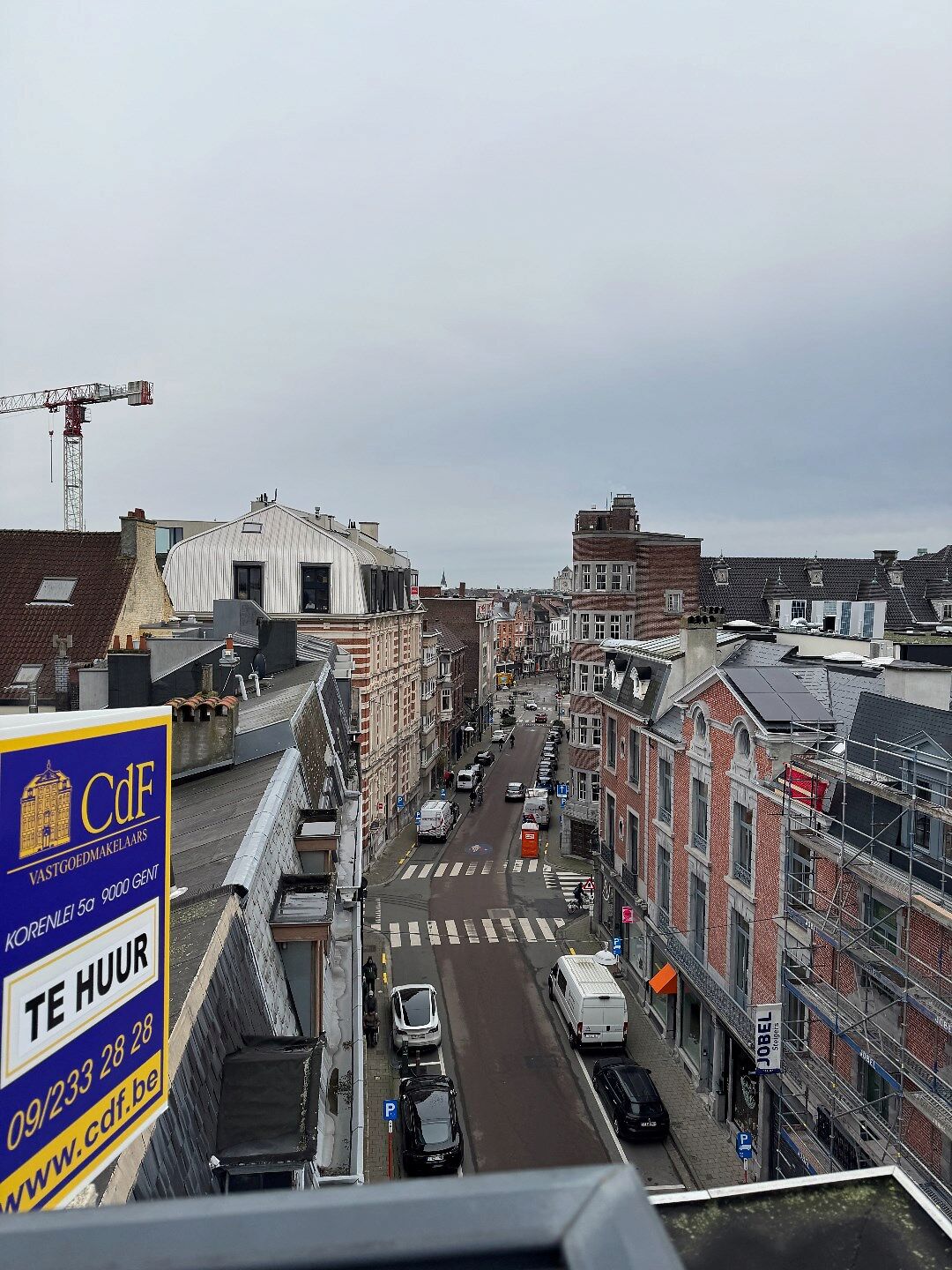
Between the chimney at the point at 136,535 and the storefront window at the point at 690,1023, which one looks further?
the chimney at the point at 136,535

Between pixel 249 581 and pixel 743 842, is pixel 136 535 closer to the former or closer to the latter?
pixel 249 581

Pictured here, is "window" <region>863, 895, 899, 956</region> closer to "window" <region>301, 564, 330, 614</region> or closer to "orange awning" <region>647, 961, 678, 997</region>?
"orange awning" <region>647, 961, 678, 997</region>

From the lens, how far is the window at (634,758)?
33656 mm

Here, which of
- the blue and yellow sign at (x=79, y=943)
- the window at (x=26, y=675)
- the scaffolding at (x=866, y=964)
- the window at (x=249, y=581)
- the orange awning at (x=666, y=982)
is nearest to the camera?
the blue and yellow sign at (x=79, y=943)

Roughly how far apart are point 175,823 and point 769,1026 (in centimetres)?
Answer: 1381

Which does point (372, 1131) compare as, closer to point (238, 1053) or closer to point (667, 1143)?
point (667, 1143)

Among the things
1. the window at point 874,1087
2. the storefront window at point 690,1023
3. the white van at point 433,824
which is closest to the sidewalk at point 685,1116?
the storefront window at point 690,1023

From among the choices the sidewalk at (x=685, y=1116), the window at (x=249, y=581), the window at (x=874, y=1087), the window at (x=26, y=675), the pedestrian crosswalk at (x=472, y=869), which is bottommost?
the pedestrian crosswalk at (x=472, y=869)

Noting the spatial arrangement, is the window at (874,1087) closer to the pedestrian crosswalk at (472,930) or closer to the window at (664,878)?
the window at (664,878)

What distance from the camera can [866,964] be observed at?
17.5 metres

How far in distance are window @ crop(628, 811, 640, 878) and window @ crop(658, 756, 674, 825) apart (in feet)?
10.4

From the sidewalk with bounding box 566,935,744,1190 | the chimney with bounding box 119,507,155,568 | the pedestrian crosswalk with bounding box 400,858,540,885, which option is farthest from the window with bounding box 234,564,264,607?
the sidewalk with bounding box 566,935,744,1190

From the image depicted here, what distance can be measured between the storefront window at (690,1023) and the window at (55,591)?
87.8 feet

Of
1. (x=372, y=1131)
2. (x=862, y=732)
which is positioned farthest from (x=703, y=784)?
(x=372, y=1131)
